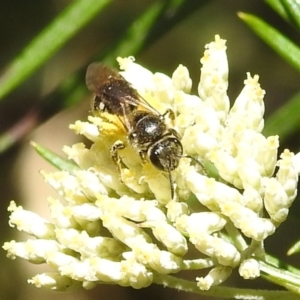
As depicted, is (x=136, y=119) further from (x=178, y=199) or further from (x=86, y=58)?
(x=86, y=58)

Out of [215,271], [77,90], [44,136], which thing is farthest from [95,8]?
[44,136]

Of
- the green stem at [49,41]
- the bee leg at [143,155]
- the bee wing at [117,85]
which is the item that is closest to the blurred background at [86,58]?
the green stem at [49,41]

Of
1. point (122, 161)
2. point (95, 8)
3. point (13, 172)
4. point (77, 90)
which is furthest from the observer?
point (13, 172)

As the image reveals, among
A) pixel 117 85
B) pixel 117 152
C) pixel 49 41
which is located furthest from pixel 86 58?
pixel 117 152

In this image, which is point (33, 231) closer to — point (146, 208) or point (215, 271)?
point (146, 208)

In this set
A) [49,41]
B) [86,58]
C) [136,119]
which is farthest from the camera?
[86,58]

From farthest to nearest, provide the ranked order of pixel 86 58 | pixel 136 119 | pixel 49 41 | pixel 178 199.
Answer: pixel 86 58 < pixel 49 41 < pixel 136 119 < pixel 178 199

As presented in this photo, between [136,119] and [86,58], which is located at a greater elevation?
[86,58]
